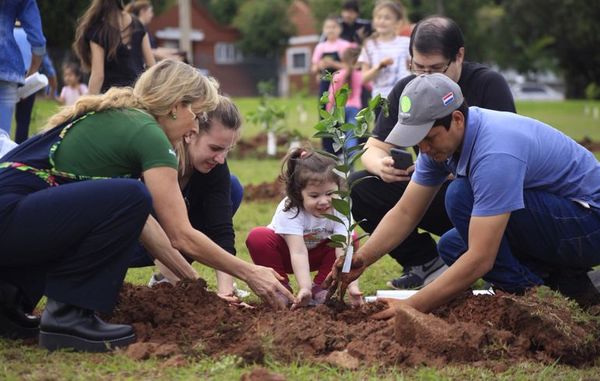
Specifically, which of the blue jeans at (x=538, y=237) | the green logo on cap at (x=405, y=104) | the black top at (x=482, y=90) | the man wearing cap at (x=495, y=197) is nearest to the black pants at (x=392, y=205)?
the black top at (x=482, y=90)

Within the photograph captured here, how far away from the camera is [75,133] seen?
12.8 ft

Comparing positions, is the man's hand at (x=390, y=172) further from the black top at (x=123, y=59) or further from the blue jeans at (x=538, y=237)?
the black top at (x=123, y=59)

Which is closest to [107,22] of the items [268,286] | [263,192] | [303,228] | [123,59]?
[123,59]

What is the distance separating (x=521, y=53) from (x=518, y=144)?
56.9 m

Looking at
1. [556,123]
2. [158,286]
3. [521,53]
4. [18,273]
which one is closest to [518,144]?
[158,286]

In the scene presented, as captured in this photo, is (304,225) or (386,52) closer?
(304,225)

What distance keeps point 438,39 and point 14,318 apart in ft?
9.31

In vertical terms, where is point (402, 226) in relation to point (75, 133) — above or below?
below

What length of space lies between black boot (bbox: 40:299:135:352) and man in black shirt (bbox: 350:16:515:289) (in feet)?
7.18

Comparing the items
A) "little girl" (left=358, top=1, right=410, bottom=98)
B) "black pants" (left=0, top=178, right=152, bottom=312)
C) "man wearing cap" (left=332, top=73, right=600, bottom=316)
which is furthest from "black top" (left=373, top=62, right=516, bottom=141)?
"little girl" (left=358, top=1, right=410, bottom=98)

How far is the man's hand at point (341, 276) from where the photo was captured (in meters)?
4.39

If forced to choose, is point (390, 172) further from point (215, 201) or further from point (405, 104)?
point (405, 104)

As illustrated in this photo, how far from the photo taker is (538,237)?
4.54 meters

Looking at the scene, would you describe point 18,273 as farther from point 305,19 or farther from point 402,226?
point 305,19
